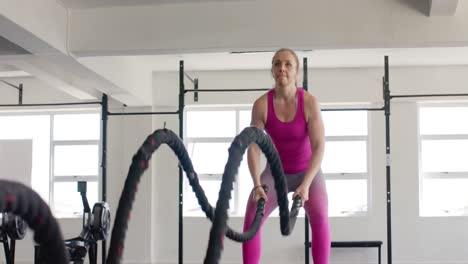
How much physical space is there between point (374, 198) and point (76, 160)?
4.11 meters

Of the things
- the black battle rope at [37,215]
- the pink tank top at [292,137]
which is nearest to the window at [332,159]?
the pink tank top at [292,137]

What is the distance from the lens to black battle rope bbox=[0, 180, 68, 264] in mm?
597

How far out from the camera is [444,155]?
732 centimetres

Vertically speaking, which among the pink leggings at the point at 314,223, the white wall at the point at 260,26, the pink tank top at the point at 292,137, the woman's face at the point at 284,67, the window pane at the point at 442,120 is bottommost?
the pink leggings at the point at 314,223

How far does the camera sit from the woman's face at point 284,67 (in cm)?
222

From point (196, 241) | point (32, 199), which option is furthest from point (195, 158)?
point (32, 199)

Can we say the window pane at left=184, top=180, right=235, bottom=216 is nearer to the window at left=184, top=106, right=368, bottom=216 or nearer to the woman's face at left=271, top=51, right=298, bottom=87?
the window at left=184, top=106, right=368, bottom=216

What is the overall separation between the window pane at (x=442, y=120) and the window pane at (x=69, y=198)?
4.56 meters

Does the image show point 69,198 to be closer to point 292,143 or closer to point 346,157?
point 346,157

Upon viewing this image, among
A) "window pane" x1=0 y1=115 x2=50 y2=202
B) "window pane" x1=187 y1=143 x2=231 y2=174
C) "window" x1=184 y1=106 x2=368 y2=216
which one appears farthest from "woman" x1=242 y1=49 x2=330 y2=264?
"window pane" x1=0 y1=115 x2=50 y2=202

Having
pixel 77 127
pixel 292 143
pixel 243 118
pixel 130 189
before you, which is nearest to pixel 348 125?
pixel 243 118

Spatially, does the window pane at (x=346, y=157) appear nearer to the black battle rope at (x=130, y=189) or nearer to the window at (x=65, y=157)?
the window at (x=65, y=157)

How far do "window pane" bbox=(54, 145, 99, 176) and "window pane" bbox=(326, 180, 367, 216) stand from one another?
10.7 ft

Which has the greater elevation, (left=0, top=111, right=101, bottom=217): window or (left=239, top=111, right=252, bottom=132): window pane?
(left=239, top=111, right=252, bottom=132): window pane
